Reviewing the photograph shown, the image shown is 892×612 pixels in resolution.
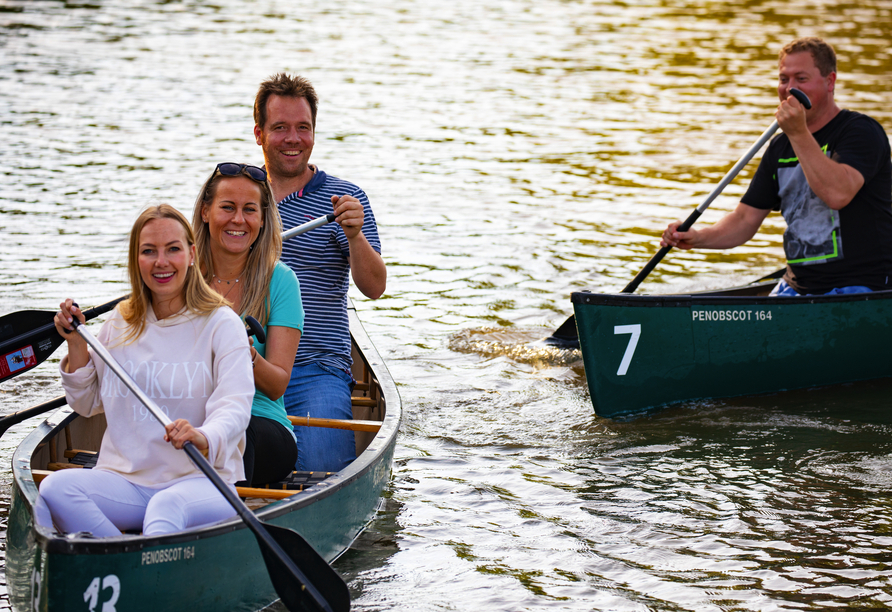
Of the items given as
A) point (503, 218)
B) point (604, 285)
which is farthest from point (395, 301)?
point (503, 218)

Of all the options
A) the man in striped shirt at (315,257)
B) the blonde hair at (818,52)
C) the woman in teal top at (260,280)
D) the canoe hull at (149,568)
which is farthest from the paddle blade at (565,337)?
the canoe hull at (149,568)

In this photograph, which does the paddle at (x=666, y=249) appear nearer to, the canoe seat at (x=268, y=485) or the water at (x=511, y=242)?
the water at (x=511, y=242)

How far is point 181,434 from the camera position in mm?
3156

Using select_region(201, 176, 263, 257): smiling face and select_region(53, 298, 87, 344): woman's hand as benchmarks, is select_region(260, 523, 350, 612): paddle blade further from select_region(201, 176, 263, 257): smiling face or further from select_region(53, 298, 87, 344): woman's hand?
select_region(201, 176, 263, 257): smiling face

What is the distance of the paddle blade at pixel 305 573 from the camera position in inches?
128

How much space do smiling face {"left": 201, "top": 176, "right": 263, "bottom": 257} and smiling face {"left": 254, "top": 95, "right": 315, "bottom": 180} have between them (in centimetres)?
69

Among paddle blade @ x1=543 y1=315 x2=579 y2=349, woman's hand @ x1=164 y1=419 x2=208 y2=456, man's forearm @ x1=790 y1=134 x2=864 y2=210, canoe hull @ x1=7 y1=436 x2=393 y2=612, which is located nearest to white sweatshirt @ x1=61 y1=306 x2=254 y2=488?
woman's hand @ x1=164 y1=419 x2=208 y2=456

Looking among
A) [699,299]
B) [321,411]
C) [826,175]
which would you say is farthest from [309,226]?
[826,175]

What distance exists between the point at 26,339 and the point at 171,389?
1.07 meters

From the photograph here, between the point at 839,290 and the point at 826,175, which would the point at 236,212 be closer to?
the point at 826,175

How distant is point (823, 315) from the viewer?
19.3ft

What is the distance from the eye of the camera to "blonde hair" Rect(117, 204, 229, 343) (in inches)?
134

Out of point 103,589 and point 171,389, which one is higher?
point 171,389

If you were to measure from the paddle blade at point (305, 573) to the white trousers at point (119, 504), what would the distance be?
0.19 m
